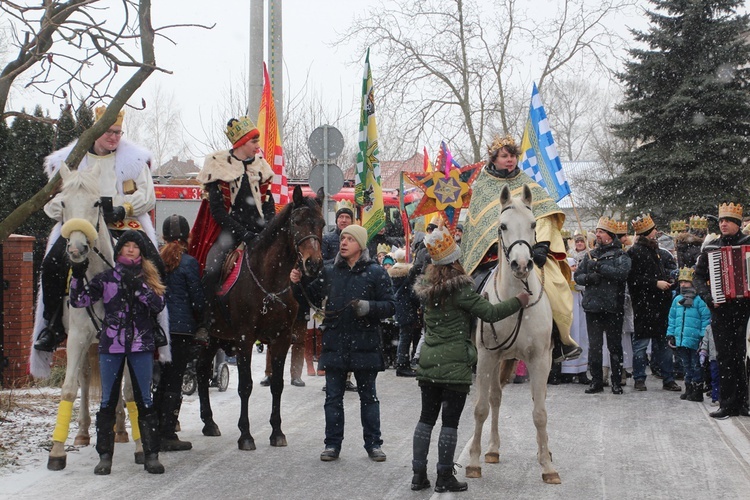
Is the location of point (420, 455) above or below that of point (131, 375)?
below

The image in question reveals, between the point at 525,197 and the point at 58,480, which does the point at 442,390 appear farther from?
the point at 58,480

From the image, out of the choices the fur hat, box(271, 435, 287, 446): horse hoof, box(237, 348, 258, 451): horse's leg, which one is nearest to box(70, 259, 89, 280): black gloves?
the fur hat

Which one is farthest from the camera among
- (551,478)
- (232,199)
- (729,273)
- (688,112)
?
(688,112)

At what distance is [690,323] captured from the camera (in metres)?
12.0

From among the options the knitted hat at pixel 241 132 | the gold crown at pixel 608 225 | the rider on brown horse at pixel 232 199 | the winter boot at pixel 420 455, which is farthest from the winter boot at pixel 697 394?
the knitted hat at pixel 241 132

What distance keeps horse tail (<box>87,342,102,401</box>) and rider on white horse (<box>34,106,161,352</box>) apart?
1.64ft

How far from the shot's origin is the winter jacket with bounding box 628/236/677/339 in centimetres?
1284

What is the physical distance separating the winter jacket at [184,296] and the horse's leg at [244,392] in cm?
52

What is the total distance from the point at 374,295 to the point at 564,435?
267 cm

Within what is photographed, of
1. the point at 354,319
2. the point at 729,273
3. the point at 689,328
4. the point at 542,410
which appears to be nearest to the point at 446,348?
the point at 542,410

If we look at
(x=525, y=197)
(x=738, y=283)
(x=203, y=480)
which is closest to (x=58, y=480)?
(x=203, y=480)

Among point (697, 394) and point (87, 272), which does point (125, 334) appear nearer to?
point (87, 272)

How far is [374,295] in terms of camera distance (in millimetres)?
7969

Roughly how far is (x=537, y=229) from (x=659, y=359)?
5988 mm
